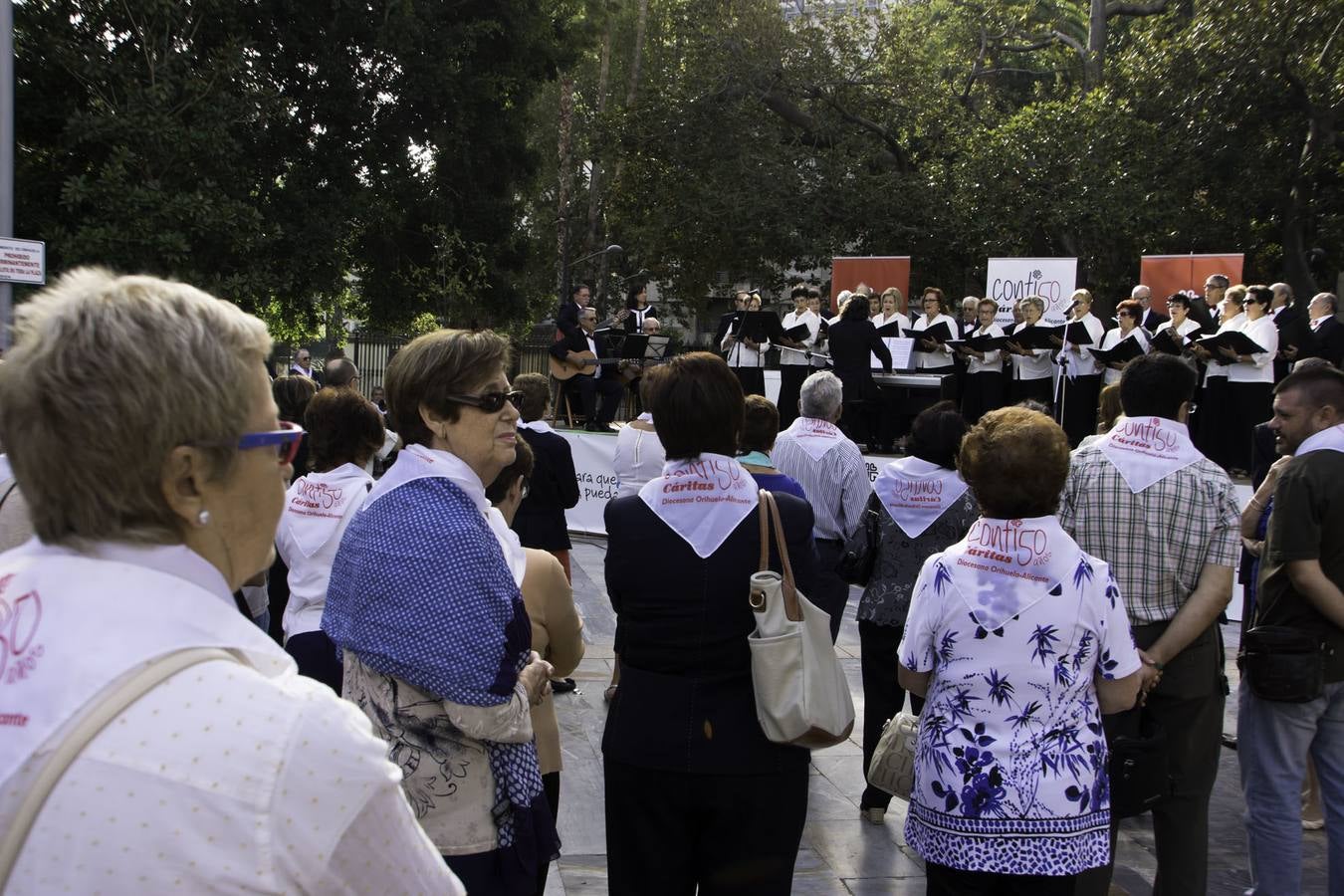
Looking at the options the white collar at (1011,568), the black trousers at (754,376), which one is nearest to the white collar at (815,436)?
the white collar at (1011,568)

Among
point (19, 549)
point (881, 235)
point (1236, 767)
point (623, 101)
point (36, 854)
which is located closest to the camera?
point (36, 854)

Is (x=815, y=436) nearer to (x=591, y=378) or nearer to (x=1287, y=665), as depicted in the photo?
(x=1287, y=665)

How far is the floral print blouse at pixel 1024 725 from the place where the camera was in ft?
9.86

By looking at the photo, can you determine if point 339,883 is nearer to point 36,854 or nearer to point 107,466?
point 36,854

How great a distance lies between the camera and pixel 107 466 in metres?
1.25

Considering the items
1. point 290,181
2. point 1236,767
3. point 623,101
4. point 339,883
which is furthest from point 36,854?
point 623,101

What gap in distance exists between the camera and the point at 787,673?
2961mm

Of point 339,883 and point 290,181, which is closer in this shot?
point 339,883

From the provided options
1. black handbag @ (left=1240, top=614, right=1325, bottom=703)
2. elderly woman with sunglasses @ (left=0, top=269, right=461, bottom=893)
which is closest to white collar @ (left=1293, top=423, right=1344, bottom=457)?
black handbag @ (left=1240, top=614, right=1325, bottom=703)

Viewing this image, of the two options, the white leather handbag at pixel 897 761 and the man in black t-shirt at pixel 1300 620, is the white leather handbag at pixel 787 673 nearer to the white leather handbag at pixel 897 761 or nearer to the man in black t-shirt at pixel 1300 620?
the white leather handbag at pixel 897 761

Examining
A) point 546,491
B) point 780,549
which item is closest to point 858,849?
point 780,549

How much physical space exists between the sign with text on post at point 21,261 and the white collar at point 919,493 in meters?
9.34

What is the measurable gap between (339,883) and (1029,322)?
13848mm

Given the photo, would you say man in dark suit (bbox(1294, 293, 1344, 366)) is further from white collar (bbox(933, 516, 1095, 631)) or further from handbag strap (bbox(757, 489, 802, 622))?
handbag strap (bbox(757, 489, 802, 622))
